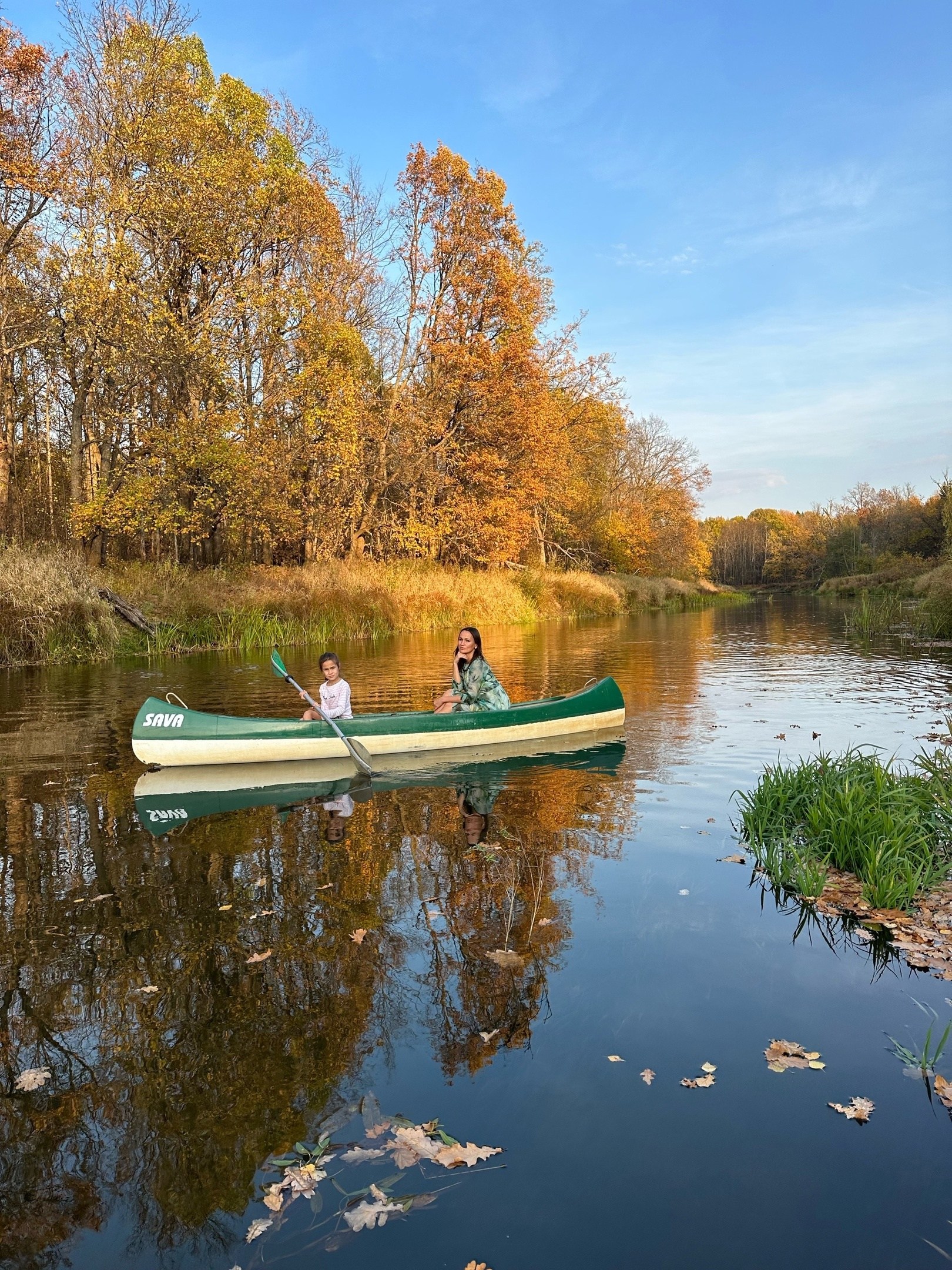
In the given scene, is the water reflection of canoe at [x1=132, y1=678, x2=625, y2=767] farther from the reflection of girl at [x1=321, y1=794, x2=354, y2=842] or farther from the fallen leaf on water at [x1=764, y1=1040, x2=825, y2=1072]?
the fallen leaf on water at [x1=764, y1=1040, x2=825, y2=1072]

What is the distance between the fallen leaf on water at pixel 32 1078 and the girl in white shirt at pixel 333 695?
20.1 ft

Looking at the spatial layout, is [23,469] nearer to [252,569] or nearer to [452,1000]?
[252,569]

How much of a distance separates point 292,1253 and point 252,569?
78.6 feet

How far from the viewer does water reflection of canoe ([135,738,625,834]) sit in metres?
8.66

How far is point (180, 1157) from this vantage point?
3.27 metres

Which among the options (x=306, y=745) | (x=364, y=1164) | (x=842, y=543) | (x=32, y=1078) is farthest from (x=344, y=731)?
(x=842, y=543)

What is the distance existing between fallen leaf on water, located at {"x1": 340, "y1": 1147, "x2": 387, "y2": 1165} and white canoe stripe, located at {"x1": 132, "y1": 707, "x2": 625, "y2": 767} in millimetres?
6664

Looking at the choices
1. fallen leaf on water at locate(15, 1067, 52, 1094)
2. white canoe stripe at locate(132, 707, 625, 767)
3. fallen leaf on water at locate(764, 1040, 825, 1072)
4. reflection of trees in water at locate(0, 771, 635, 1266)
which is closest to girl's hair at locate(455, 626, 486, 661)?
white canoe stripe at locate(132, 707, 625, 767)

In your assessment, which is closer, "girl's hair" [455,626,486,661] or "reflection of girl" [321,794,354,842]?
"reflection of girl" [321,794,354,842]

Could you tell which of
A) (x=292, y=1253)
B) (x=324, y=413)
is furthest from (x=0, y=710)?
(x=324, y=413)

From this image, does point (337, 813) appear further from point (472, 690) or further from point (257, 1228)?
point (257, 1228)

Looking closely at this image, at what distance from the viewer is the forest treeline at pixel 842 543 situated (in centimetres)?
6079

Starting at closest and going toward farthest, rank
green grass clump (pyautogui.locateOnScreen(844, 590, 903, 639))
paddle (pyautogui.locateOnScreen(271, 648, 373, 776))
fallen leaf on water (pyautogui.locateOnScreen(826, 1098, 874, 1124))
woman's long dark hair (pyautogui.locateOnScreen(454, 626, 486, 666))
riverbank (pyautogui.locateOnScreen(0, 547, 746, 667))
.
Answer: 1. fallen leaf on water (pyautogui.locateOnScreen(826, 1098, 874, 1124))
2. paddle (pyautogui.locateOnScreen(271, 648, 373, 776))
3. woman's long dark hair (pyautogui.locateOnScreen(454, 626, 486, 666))
4. riverbank (pyautogui.locateOnScreen(0, 547, 746, 667))
5. green grass clump (pyautogui.locateOnScreen(844, 590, 903, 639))

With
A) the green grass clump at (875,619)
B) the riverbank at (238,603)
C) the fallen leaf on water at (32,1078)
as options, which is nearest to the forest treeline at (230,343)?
the riverbank at (238,603)
